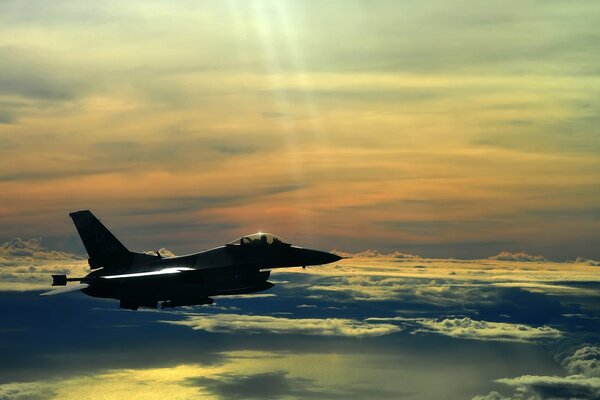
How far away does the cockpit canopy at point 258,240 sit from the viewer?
245ft

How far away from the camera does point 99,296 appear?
255 feet

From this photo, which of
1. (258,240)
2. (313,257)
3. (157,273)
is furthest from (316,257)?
(157,273)

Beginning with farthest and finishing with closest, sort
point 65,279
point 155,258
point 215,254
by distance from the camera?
point 155,258
point 215,254
point 65,279

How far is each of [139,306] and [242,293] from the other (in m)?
10.4

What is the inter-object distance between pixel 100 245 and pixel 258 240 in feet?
65.8

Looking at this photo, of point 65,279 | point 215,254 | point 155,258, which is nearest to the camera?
point 65,279

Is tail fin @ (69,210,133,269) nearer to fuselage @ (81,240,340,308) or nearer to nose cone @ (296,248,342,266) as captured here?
fuselage @ (81,240,340,308)

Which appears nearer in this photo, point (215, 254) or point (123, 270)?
point (215, 254)

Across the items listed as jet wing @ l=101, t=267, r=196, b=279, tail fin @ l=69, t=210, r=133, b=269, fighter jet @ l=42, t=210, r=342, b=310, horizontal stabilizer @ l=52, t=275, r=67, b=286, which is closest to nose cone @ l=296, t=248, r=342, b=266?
fighter jet @ l=42, t=210, r=342, b=310

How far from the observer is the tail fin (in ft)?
272

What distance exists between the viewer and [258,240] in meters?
74.6

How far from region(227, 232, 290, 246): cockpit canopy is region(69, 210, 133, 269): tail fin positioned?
48.8ft

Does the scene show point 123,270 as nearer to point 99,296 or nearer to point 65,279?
point 99,296

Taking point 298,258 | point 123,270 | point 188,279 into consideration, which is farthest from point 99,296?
point 298,258
